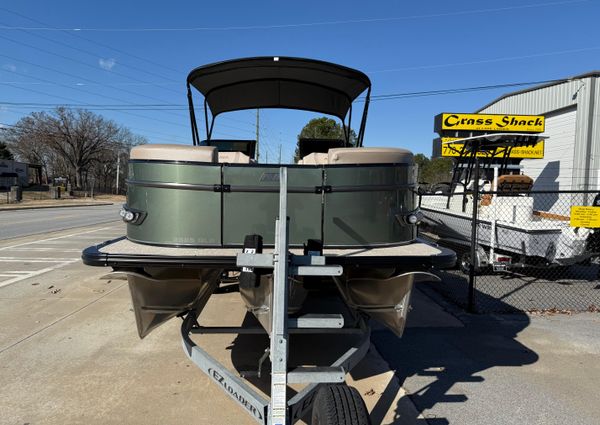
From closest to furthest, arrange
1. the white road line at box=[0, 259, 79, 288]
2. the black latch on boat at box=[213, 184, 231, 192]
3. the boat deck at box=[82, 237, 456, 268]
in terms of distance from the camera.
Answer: the boat deck at box=[82, 237, 456, 268] < the black latch on boat at box=[213, 184, 231, 192] < the white road line at box=[0, 259, 79, 288]

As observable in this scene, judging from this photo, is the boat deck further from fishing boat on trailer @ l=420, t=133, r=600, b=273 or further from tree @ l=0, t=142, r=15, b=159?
tree @ l=0, t=142, r=15, b=159

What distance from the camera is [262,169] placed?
301 centimetres

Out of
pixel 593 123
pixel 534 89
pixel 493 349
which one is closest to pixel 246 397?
pixel 493 349

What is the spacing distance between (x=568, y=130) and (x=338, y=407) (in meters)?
21.9

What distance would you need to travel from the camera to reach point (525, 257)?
7602 mm

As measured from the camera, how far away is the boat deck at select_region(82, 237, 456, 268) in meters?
2.86

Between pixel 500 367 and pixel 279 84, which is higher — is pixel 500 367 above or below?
below

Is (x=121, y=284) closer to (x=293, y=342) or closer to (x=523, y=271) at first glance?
(x=293, y=342)

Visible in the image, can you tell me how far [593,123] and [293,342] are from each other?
63.7 ft

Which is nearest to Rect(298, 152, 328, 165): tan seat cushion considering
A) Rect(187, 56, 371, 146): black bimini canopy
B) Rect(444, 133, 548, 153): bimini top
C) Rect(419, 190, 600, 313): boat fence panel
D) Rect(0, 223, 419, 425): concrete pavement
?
Rect(187, 56, 371, 146): black bimini canopy

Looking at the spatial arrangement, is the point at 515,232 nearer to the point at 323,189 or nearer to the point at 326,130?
the point at 323,189

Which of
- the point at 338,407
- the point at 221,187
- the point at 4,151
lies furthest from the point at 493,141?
the point at 4,151

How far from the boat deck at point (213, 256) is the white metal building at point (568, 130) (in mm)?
18087

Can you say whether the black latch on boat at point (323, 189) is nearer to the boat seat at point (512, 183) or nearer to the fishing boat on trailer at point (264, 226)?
the fishing boat on trailer at point (264, 226)
